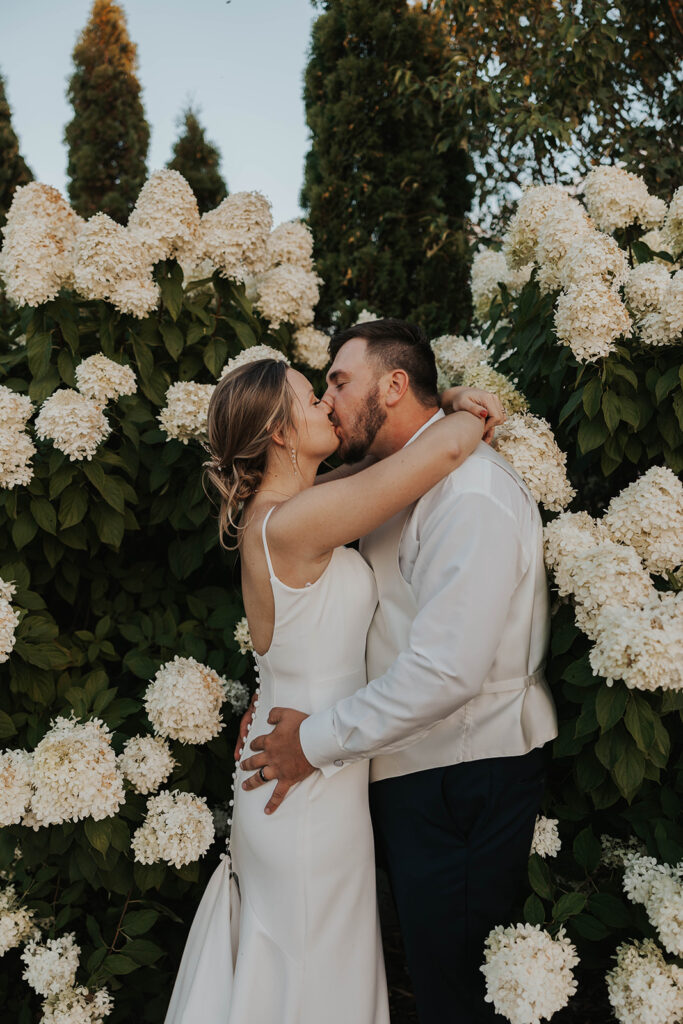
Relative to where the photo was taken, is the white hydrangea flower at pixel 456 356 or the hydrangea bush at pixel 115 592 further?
the white hydrangea flower at pixel 456 356

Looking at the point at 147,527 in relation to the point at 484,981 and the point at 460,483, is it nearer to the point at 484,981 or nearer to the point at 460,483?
the point at 460,483

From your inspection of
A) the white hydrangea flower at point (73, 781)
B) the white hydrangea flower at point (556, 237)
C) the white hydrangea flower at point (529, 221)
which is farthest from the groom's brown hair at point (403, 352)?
the white hydrangea flower at point (73, 781)

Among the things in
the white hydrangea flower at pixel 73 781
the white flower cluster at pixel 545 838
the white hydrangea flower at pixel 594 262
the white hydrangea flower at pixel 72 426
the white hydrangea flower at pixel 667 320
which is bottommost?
the white flower cluster at pixel 545 838

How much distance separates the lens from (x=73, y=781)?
2561mm

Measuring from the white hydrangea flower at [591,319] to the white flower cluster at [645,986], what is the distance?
1808mm

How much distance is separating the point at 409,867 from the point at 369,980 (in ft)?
1.14

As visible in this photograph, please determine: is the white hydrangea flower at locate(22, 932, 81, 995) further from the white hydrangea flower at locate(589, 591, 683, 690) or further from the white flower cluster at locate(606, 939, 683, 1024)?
the white hydrangea flower at locate(589, 591, 683, 690)

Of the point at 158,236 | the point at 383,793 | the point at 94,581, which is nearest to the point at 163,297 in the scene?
the point at 158,236

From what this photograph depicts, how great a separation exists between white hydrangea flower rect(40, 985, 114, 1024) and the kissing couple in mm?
356

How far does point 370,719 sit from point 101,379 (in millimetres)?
1868

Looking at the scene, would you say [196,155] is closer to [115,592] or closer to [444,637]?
[115,592]

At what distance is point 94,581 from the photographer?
355cm

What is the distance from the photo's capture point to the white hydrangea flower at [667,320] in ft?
8.46

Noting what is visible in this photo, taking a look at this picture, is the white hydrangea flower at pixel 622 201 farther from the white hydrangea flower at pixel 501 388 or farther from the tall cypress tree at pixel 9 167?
the tall cypress tree at pixel 9 167
